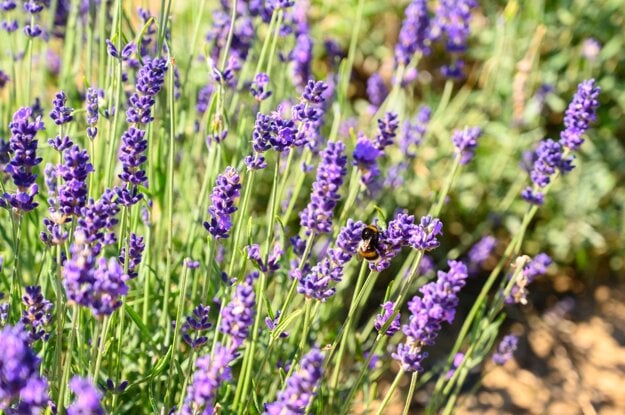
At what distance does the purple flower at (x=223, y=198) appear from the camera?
1.62 meters

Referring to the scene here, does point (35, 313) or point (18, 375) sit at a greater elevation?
point (18, 375)

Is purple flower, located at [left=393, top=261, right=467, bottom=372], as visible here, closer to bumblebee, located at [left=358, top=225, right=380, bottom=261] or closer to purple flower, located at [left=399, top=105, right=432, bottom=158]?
bumblebee, located at [left=358, top=225, right=380, bottom=261]

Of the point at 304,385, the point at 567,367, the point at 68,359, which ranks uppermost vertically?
the point at 304,385

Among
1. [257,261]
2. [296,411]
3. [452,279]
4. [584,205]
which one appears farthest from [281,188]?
[584,205]

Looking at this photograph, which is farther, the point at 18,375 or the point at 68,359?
the point at 68,359

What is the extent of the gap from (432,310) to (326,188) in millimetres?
368

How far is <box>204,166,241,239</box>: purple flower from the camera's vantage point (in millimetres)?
1616

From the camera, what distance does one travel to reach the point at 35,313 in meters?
1.75

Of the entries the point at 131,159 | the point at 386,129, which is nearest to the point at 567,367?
the point at 386,129

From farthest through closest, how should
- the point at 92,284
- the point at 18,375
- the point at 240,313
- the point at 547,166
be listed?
1. the point at 547,166
2. the point at 240,313
3. the point at 92,284
4. the point at 18,375

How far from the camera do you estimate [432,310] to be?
1.62 metres

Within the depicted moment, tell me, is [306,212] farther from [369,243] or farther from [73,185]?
[73,185]

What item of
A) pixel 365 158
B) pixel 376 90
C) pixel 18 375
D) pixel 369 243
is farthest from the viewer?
pixel 376 90

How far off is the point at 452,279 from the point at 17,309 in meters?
1.23
